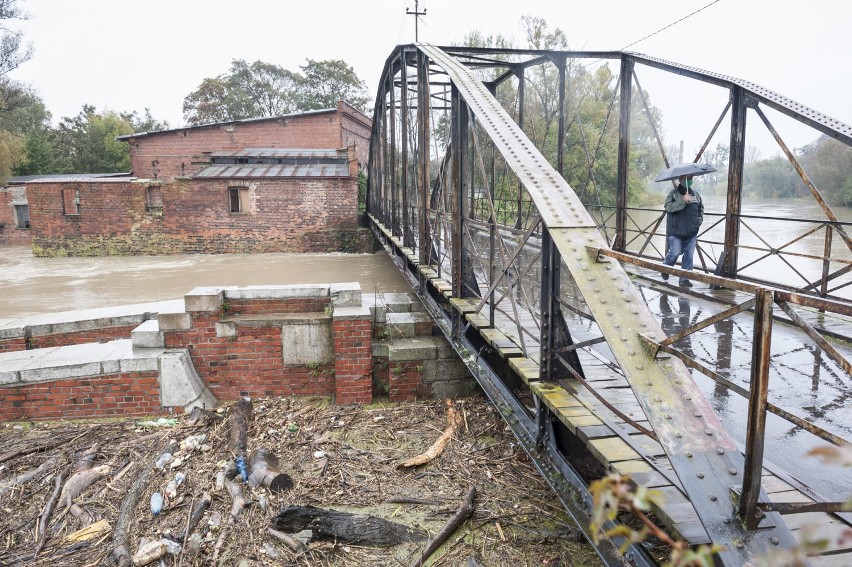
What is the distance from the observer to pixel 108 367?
6375 millimetres

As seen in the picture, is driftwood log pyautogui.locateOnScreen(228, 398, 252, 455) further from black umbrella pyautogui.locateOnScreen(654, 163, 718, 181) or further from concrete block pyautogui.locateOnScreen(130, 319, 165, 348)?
black umbrella pyautogui.locateOnScreen(654, 163, 718, 181)

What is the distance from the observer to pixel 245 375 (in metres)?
7.06

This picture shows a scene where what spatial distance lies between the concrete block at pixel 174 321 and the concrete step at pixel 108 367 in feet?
0.89

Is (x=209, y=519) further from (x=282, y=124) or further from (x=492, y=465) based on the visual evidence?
(x=282, y=124)

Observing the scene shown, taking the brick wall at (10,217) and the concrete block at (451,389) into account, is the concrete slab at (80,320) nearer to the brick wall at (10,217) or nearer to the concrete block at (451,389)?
the concrete block at (451,389)

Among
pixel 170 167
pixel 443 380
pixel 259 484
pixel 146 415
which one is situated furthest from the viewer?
pixel 170 167

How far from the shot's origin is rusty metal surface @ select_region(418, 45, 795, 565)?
2000 millimetres

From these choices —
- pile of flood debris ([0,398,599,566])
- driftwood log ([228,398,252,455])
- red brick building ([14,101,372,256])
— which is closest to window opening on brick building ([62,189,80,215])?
red brick building ([14,101,372,256])

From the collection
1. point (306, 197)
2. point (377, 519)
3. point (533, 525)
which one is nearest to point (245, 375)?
point (377, 519)

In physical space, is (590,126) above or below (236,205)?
above

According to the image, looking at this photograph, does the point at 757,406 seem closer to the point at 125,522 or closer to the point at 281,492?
the point at 281,492

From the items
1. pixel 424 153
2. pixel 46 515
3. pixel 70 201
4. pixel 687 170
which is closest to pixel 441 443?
pixel 424 153

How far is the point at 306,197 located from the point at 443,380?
1503 cm

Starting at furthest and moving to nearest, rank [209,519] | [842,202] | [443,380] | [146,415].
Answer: [842,202] < [443,380] < [146,415] < [209,519]
